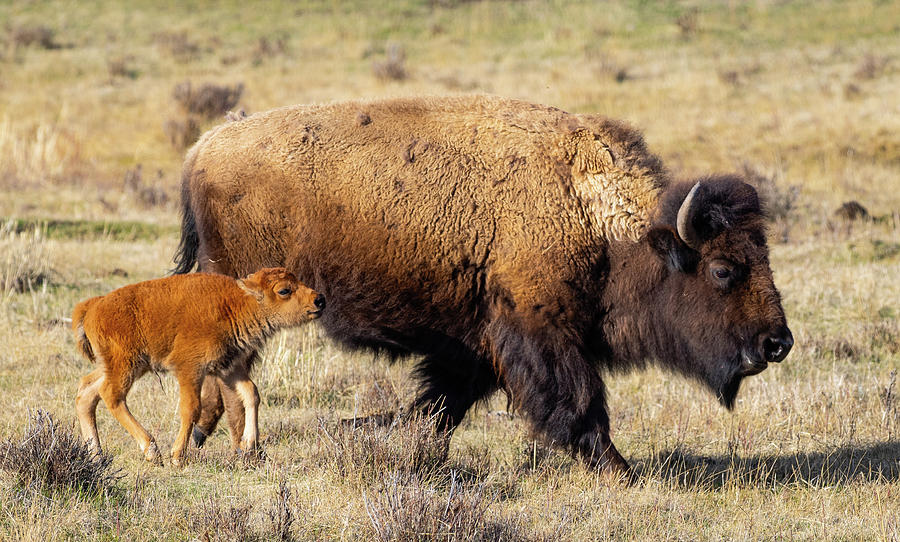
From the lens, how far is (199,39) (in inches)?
1266

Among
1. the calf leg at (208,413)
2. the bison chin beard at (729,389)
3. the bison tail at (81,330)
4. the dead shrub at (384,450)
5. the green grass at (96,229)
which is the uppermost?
the bison tail at (81,330)

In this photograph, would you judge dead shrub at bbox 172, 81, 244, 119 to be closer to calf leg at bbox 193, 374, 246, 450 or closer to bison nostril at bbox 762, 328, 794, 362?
calf leg at bbox 193, 374, 246, 450

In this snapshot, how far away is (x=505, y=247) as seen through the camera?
6145mm

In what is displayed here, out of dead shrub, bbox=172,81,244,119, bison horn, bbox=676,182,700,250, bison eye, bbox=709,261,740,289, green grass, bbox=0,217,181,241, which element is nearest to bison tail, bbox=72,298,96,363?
bison horn, bbox=676,182,700,250

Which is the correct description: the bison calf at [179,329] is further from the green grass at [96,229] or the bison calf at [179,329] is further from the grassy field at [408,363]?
the green grass at [96,229]

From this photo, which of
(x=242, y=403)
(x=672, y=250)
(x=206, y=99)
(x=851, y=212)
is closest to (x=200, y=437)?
(x=242, y=403)

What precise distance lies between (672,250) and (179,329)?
2824 mm

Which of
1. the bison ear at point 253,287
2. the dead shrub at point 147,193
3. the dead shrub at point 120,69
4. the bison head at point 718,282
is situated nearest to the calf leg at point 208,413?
the bison ear at point 253,287

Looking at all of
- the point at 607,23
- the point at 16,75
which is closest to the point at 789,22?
the point at 607,23

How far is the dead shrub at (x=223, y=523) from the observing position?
4.48 m

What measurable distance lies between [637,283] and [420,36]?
91.0ft

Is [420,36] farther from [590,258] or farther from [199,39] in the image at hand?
[590,258]

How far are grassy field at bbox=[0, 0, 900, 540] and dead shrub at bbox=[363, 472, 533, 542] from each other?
0.04ft

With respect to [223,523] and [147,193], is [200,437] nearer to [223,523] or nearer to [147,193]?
[223,523]
